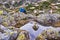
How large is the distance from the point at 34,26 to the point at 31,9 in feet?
8.07

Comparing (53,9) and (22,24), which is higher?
(22,24)

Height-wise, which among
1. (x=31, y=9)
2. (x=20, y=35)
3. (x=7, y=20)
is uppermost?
(x=20, y=35)

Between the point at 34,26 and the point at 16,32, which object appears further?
the point at 34,26

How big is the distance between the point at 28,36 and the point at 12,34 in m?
0.40

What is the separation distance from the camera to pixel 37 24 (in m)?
5.40

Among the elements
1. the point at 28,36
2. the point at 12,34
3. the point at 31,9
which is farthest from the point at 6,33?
the point at 31,9

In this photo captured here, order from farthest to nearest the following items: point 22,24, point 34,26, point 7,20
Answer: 1. point 7,20
2. point 22,24
3. point 34,26

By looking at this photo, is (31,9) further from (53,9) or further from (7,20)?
(7,20)

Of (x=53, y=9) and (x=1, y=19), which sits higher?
(x=1, y=19)

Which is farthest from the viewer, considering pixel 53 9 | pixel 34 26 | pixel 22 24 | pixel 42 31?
pixel 53 9

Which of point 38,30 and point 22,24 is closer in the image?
point 38,30

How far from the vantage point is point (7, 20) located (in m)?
6.04

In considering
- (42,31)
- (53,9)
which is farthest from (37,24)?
(53,9)

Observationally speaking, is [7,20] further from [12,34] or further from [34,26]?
[12,34]
